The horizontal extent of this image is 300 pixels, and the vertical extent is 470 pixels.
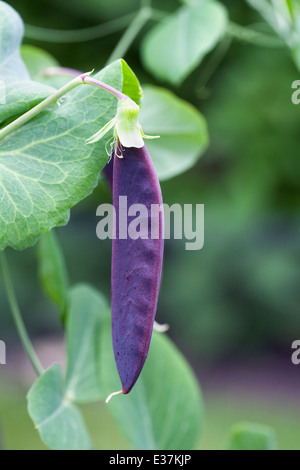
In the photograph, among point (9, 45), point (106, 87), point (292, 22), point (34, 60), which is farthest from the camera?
point (34, 60)

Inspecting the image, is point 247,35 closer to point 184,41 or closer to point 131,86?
point 184,41

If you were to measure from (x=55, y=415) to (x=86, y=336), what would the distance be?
0.42 ft

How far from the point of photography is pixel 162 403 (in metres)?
0.64

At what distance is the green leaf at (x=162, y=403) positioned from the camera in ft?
2.07

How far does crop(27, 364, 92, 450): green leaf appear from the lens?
0.50 m

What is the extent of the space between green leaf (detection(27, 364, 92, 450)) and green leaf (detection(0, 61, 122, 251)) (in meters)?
0.15

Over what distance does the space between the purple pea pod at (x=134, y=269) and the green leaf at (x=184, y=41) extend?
42 cm

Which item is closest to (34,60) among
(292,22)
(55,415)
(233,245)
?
(292,22)

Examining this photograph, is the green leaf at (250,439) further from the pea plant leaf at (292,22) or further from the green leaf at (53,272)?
the pea plant leaf at (292,22)

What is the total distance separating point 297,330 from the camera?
3.11 metres

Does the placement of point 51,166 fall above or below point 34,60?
below

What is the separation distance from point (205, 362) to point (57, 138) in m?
2.81
